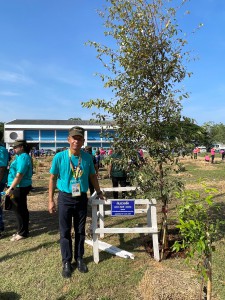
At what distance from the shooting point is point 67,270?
13.2 feet

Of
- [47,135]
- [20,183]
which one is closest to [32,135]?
[47,135]

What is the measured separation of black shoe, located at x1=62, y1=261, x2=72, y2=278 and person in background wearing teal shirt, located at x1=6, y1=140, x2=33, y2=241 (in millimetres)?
1832

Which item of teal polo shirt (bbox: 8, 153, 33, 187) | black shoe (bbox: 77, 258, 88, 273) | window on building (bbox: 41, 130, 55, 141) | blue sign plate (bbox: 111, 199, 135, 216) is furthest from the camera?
window on building (bbox: 41, 130, 55, 141)

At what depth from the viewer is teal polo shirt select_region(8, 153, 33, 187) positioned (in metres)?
5.27

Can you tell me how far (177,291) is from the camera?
318 centimetres

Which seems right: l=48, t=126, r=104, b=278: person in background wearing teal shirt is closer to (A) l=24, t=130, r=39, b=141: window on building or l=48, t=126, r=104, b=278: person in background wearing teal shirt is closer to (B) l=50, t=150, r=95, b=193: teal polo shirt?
(B) l=50, t=150, r=95, b=193: teal polo shirt

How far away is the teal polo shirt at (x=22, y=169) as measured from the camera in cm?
527

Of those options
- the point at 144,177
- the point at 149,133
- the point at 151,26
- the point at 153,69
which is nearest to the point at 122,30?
the point at 151,26

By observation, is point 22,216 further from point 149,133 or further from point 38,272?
point 149,133

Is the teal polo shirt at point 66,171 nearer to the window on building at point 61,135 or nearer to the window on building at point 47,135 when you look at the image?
the window on building at point 61,135

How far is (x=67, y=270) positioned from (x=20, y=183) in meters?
2.08

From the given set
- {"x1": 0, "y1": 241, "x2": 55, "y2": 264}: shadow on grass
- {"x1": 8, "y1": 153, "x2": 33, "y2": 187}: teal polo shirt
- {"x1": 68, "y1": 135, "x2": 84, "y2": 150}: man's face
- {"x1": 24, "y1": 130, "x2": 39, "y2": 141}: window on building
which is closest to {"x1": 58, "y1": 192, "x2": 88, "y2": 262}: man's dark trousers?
{"x1": 68, "y1": 135, "x2": 84, "y2": 150}: man's face

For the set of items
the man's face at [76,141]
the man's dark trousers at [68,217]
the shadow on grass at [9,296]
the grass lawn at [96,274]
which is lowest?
the shadow on grass at [9,296]

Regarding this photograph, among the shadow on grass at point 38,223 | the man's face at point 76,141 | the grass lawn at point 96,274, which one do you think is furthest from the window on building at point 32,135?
the man's face at point 76,141
